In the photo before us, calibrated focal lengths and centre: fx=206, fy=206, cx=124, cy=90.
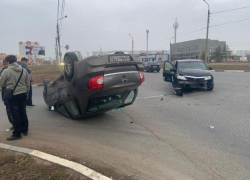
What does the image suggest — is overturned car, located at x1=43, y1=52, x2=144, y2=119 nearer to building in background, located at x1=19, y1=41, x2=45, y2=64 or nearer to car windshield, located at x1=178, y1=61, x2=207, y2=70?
car windshield, located at x1=178, y1=61, x2=207, y2=70

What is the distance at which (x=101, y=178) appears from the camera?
282cm

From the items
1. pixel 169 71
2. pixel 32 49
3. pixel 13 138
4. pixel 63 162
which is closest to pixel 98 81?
pixel 63 162

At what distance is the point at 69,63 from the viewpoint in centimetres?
458

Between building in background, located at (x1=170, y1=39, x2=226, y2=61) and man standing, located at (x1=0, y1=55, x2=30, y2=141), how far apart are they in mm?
77985

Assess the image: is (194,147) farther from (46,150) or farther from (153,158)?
(46,150)

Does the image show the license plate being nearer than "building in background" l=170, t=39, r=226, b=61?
Yes

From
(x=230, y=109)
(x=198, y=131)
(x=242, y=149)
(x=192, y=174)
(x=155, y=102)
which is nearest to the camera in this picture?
(x=192, y=174)

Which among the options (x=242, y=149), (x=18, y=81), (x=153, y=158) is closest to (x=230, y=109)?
(x=242, y=149)

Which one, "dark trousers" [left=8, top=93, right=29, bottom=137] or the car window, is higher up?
the car window

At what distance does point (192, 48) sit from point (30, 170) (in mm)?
89147

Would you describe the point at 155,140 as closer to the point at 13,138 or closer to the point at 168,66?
the point at 13,138

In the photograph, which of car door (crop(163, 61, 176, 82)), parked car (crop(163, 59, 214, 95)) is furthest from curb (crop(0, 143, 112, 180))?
car door (crop(163, 61, 176, 82))

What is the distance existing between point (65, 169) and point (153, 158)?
144 cm

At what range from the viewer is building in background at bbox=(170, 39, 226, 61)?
80688 mm
